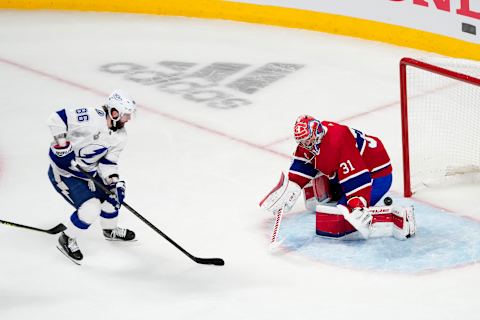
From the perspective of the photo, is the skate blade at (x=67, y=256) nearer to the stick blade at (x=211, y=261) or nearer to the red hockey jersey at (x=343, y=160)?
the stick blade at (x=211, y=261)

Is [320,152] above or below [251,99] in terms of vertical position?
above

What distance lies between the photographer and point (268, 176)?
19.3 ft

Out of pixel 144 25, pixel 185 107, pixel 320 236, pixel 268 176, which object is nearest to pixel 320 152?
pixel 320 236

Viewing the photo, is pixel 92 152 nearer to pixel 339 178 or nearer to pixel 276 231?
pixel 276 231

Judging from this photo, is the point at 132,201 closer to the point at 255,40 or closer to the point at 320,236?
the point at 320,236

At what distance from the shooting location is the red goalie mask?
15.8 ft

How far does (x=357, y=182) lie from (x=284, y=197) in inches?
14.9

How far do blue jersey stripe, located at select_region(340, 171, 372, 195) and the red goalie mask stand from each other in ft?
0.75

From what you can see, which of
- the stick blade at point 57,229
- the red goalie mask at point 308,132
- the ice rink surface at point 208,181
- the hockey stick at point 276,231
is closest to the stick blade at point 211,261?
the ice rink surface at point 208,181

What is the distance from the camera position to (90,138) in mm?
4699

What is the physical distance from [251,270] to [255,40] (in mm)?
3824

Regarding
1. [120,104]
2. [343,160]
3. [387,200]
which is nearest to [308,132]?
[343,160]

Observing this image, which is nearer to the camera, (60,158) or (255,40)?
(60,158)

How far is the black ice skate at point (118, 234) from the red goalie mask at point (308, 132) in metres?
0.96
